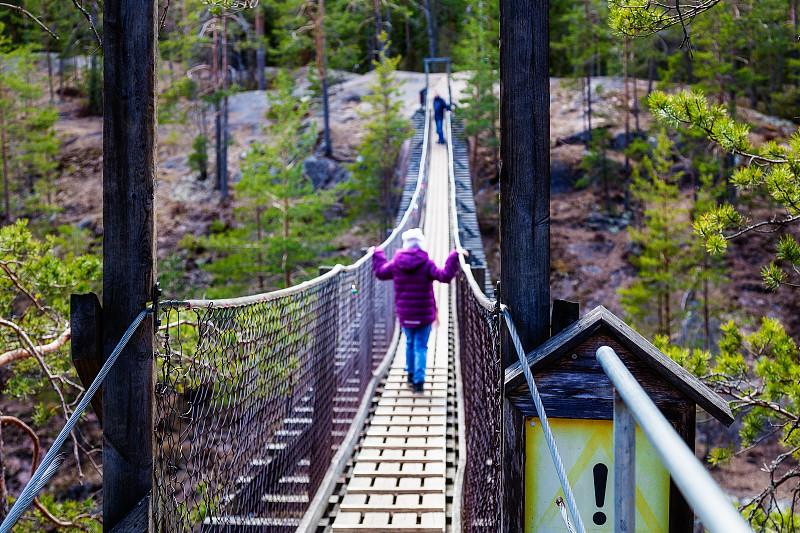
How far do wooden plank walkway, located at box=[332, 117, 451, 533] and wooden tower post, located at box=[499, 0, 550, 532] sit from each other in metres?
1.64

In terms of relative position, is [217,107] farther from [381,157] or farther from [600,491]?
[600,491]

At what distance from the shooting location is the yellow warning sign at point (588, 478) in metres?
1.55

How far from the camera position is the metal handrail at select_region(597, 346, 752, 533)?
48cm

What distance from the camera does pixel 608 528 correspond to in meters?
1.56

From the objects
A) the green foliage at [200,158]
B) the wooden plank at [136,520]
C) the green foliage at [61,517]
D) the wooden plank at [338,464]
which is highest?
the green foliage at [200,158]

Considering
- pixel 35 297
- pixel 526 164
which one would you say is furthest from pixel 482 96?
pixel 526 164

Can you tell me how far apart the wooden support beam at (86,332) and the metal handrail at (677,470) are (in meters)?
1.38

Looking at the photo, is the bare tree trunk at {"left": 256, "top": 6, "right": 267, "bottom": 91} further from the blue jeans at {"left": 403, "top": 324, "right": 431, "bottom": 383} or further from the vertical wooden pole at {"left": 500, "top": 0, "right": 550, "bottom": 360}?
the vertical wooden pole at {"left": 500, "top": 0, "right": 550, "bottom": 360}

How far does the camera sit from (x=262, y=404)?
2793 mm

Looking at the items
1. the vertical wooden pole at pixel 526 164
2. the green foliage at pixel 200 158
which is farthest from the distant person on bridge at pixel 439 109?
the vertical wooden pole at pixel 526 164

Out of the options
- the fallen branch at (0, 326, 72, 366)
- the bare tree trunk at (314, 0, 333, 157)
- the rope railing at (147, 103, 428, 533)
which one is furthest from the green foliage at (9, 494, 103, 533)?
the bare tree trunk at (314, 0, 333, 157)

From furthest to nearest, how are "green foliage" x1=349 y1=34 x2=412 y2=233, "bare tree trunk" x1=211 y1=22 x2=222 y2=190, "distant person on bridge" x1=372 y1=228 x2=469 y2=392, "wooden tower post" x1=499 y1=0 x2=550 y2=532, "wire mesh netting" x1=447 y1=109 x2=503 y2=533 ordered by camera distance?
1. "bare tree trunk" x1=211 y1=22 x2=222 y2=190
2. "green foliage" x1=349 y1=34 x2=412 y2=233
3. "distant person on bridge" x1=372 y1=228 x2=469 y2=392
4. "wire mesh netting" x1=447 y1=109 x2=503 y2=533
5. "wooden tower post" x1=499 y1=0 x2=550 y2=532

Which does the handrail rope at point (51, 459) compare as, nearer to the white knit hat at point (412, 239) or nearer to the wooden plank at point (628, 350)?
the wooden plank at point (628, 350)

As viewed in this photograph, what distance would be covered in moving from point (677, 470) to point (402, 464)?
10.7 feet
